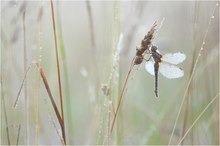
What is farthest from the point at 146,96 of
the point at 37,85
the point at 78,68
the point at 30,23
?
the point at 37,85

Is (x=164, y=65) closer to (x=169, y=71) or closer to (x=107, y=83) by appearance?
(x=169, y=71)

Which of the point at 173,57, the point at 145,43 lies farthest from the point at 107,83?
the point at 145,43

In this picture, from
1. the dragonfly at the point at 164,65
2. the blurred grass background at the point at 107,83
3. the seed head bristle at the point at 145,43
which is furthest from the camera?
the blurred grass background at the point at 107,83

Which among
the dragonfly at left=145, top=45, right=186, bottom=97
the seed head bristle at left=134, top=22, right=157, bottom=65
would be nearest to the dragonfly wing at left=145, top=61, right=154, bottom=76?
the dragonfly at left=145, top=45, right=186, bottom=97

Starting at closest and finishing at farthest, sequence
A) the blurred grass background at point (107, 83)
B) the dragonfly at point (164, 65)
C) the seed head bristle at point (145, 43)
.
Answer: the seed head bristle at point (145, 43) < the dragonfly at point (164, 65) < the blurred grass background at point (107, 83)

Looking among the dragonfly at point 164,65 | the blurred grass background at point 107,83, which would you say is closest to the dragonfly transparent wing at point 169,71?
the dragonfly at point 164,65

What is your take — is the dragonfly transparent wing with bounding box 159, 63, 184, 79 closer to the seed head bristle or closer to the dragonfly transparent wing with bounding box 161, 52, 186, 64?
the dragonfly transparent wing with bounding box 161, 52, 186, 64

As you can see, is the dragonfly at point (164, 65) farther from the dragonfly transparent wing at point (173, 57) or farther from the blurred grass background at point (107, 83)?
the blurred grass background at point (107, 83)
